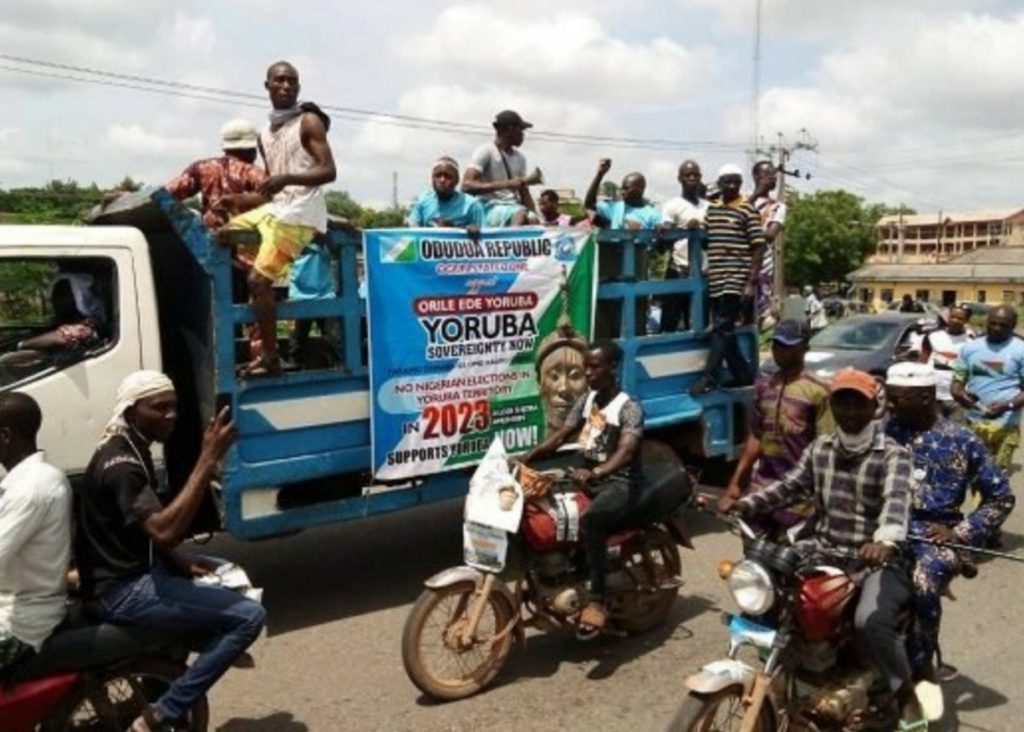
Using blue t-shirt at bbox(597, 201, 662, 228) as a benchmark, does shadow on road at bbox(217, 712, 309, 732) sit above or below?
below

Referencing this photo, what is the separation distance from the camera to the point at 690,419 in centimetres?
665

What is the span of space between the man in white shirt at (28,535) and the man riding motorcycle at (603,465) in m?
2.29

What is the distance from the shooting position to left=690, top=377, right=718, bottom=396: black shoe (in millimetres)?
6657

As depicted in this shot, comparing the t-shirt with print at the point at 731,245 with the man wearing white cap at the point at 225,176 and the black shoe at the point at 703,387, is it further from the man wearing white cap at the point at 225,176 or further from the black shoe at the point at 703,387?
the man wearing white cap at the point at 225,176

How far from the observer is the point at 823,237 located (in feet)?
212

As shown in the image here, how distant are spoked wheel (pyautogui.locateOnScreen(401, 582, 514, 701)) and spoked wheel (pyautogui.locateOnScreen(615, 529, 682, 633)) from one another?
77cm

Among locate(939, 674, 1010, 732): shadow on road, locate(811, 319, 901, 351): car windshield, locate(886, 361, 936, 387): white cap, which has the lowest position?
locate(939, 674, 1010, 732): shadow on road

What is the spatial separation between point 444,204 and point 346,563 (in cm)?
238

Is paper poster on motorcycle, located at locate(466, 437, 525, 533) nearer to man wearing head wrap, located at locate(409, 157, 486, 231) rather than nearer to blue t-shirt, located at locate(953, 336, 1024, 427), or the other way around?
man wearing head wrap, located at locate(409, 157, 486, 231)

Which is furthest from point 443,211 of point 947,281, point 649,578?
point 947,281

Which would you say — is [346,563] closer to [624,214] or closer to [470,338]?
[470,338]

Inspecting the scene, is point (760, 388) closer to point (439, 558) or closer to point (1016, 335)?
point (439, 558)

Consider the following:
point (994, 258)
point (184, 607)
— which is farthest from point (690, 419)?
point (994, 258)

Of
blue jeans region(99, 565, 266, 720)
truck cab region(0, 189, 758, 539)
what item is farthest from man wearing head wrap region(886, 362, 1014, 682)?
truck cab region(0, 189, 758, 539)
